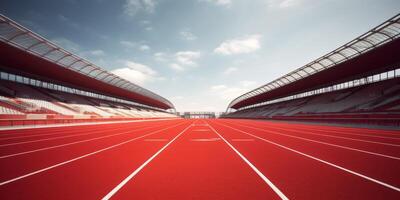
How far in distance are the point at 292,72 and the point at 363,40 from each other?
14161 millimetres

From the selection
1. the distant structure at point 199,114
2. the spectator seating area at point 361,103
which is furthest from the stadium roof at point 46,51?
the distant structure at point 199,114

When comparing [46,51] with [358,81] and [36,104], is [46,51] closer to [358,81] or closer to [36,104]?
[36,104]

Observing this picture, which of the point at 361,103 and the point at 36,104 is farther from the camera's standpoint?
the point at 361,103

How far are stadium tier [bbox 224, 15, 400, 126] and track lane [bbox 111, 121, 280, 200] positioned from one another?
17.6 m

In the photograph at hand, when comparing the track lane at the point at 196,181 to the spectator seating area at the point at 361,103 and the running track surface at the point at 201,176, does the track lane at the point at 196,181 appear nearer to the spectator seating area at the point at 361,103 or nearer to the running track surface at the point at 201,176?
the running track surface at the point at 201,176

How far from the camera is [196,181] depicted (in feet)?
13.9

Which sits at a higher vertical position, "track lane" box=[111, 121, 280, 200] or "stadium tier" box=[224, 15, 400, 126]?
"stadium tier" box=[224, 15, 400, 126]

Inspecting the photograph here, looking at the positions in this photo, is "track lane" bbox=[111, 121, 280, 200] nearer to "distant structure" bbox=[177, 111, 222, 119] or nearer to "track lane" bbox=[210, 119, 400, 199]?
"track lane" bbox=[210, 119, 400, 199]

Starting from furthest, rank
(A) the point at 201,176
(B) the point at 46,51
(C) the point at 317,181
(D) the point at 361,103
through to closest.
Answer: (D) the point at 361,103
(B) the point at 46,51
(A) the point at 201,176
(C) the point at 317,181

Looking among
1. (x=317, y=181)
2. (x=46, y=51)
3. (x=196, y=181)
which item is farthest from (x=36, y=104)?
(x=317, y=181)

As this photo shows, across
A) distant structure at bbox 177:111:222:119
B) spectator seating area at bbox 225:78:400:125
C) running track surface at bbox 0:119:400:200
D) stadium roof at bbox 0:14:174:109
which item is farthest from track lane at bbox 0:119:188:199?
distant structure at bbox 177:111:222:119

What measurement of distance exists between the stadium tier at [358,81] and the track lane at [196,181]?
17.6m

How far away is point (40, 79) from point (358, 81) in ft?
156

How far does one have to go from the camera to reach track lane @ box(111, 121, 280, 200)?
137 inches
